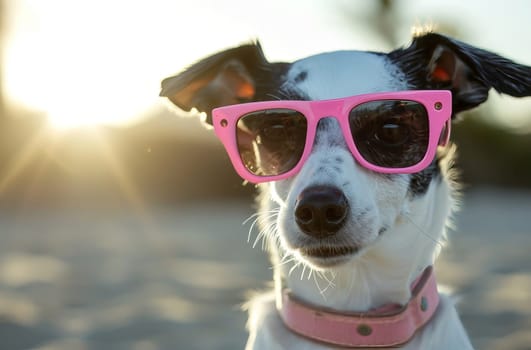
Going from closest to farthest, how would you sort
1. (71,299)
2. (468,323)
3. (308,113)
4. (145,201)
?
(308,113) → (468,323) → (71,299) → (145,201)

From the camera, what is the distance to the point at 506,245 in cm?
1022

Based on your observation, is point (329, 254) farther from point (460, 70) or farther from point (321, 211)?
point (460, 70)

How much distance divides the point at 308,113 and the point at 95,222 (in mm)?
11689

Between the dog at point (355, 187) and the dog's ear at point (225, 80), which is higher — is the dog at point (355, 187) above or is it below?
below

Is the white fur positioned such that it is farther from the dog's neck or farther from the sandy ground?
the sandy ground

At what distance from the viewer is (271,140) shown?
331 cm

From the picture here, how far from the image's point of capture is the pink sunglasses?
3.10 m

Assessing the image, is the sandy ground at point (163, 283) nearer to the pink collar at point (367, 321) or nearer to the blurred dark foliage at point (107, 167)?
the pink collar at point (367, 321)

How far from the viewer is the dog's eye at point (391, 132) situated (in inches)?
124

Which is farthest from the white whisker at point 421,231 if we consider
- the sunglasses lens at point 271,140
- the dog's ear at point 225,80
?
the dog's ear at point 225,80

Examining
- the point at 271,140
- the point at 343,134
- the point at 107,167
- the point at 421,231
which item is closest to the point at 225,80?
the point at 271,140

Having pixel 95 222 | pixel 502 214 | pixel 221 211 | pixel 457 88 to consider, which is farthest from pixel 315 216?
pixel 221 211

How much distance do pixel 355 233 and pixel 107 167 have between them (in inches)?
582

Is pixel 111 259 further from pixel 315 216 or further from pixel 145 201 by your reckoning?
pixel 145 201
